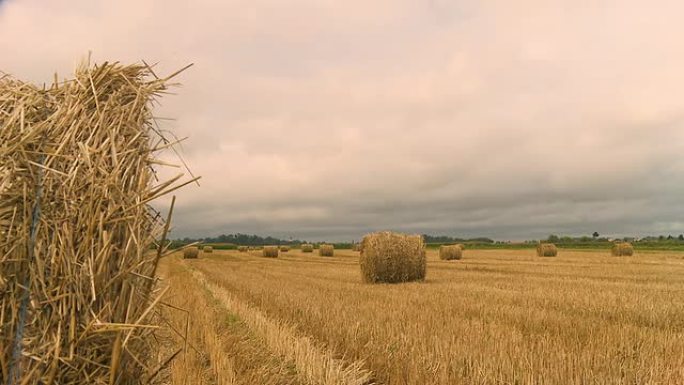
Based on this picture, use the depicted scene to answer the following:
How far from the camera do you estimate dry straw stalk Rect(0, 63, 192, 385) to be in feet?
9.56

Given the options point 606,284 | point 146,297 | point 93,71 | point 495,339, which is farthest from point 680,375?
point 606,284

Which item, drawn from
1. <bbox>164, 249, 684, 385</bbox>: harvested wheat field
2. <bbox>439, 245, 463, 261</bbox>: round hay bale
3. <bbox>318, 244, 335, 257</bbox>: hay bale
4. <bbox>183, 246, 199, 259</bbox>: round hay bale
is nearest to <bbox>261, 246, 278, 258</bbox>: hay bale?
<bbox>318, 244, 335, 257</bbox>: hay bale

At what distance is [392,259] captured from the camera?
17562 mm

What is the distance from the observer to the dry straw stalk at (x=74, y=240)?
2.91 meters

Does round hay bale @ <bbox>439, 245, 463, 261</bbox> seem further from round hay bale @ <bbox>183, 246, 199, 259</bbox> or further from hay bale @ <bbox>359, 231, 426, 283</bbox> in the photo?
round hay bale @ <bbox>183, 246, 199, 259</bbox>

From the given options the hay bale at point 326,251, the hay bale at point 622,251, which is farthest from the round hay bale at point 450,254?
the hay bale at point 326,251

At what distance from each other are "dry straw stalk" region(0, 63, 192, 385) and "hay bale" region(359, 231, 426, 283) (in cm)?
1409

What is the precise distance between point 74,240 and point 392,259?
592 inches

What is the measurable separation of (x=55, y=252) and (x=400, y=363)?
3.69 meters

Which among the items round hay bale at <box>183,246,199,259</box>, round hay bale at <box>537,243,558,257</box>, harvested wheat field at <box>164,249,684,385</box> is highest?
round hay bale at <box>537,243,558,257</box>

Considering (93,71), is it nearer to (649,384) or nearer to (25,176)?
(25,176)

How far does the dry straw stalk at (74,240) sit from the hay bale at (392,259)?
14.1 m

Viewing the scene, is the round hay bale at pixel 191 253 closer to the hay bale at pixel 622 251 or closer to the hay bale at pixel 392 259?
the hay bale at pixel 392 259

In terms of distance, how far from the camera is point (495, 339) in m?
6.36
